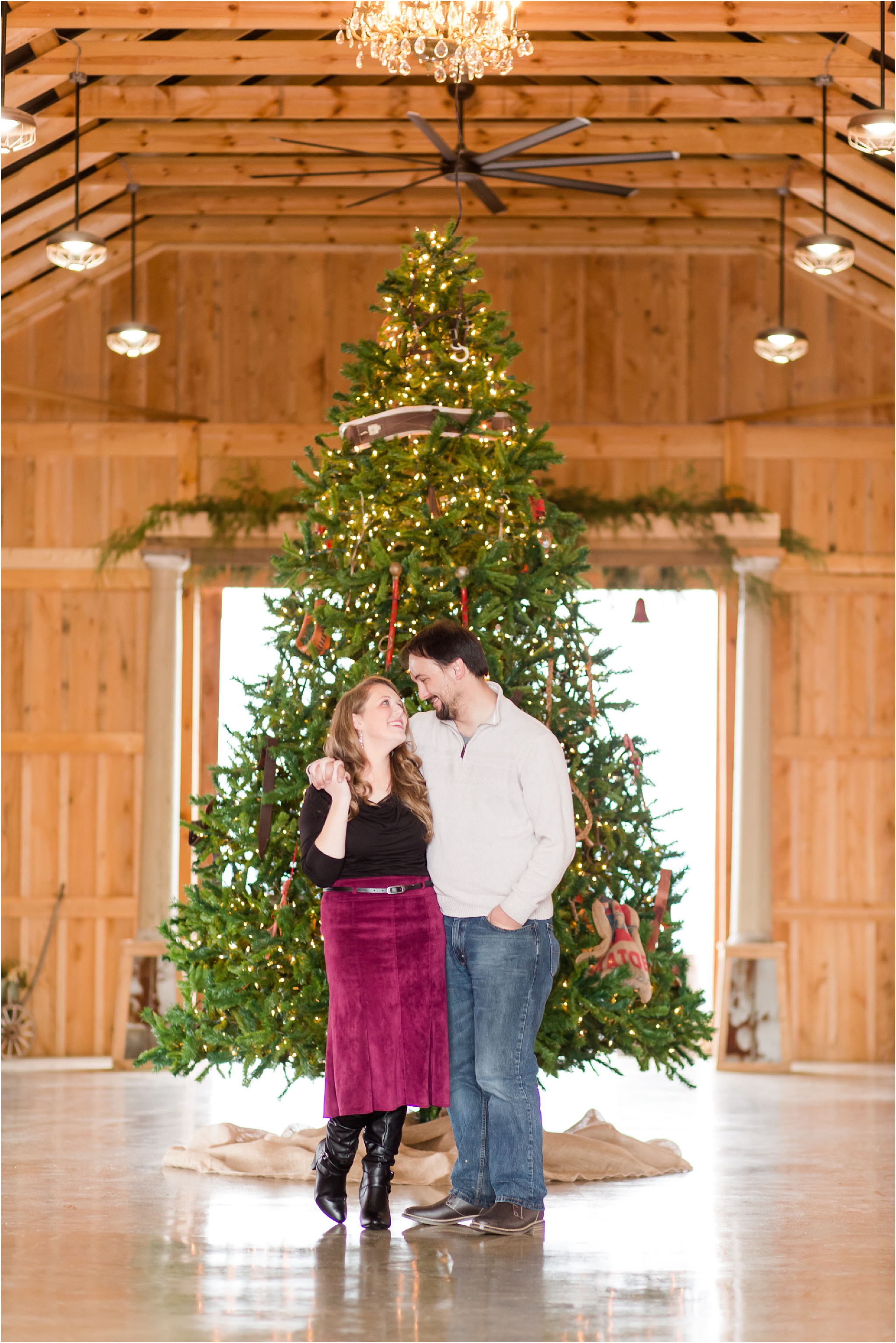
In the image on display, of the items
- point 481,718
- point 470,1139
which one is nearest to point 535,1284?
point 470,1139

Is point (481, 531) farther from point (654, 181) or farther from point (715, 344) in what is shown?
point (715, 344)

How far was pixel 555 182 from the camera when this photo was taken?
5.75 m

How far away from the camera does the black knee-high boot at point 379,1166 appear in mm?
3764

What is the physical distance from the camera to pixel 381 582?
14.5 ft

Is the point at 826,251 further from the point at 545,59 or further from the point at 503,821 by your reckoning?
the point at 503,821

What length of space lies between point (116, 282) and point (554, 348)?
2.62m

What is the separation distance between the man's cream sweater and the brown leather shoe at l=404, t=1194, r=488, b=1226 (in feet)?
2.44

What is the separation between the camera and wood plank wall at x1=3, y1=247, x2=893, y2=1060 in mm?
8516

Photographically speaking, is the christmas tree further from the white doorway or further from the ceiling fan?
the white doorway

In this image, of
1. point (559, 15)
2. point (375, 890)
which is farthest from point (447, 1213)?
point (559, 15)

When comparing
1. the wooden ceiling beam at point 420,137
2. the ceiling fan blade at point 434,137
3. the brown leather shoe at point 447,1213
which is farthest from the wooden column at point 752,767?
the brown leather shoe at point 447,1213

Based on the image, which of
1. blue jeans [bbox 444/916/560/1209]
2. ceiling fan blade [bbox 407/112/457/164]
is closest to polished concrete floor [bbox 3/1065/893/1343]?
blue jeans [bbox 444/916/560/1209]

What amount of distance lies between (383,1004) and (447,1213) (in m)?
0.58

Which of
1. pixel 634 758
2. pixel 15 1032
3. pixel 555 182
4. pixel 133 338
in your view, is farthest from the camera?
pixel 15 1032
